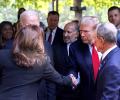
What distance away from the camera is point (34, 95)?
411cm

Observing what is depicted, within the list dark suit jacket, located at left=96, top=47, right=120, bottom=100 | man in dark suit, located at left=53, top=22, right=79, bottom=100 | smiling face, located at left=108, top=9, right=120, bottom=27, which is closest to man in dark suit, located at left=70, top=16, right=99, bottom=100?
man in dark suit, located at left=53, top=22, right=79, bottom=100

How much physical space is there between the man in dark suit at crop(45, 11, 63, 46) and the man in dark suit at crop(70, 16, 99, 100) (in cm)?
193

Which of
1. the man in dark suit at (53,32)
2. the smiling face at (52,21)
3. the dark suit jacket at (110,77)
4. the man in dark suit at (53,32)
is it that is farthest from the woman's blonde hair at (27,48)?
the smiling face at (52,21)

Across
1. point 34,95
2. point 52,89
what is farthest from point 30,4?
point 34,95

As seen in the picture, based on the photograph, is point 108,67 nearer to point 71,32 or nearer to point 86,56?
point 86,56

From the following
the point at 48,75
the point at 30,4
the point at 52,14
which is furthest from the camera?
the point at 30,4

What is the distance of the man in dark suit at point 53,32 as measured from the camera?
7275 millimetres

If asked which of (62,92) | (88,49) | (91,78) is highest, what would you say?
(88,49)

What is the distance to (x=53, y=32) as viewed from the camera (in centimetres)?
757

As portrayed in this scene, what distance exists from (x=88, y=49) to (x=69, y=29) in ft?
2.57

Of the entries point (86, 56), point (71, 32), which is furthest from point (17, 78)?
point (71, 32)

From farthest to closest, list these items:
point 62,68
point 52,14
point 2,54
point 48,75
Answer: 1. point 52,14
2. point 62,68
3. point 48,75
4. point 2,54

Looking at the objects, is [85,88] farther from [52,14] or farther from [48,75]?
[52,14]

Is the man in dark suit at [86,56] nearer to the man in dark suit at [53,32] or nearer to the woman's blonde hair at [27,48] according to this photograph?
the woman's blonde hair at [27,48]
